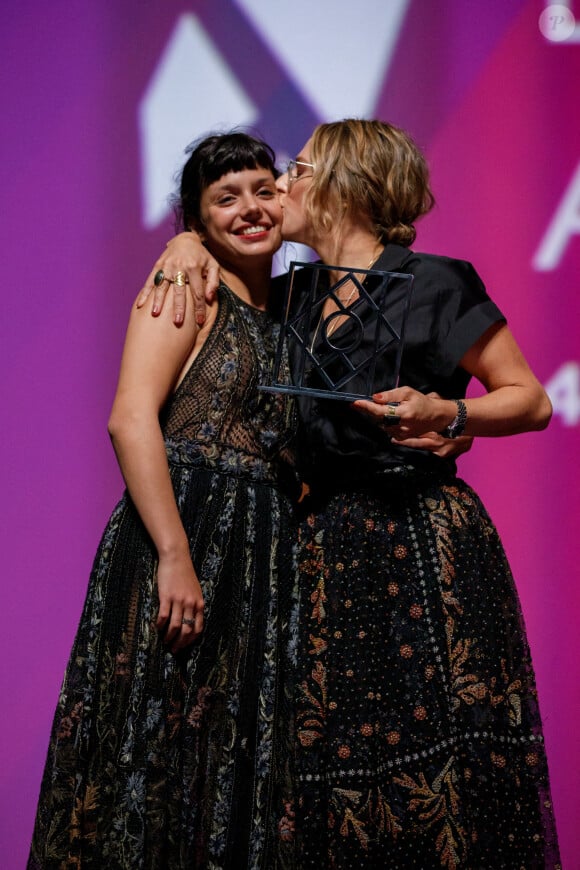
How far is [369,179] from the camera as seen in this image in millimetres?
1630

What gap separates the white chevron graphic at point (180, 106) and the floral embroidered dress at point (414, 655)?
0.82 metres

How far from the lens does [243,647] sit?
1.52 meters

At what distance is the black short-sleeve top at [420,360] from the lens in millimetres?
1521

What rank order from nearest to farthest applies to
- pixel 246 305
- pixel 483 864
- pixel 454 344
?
pixel 483 864 < pixel 454 344 < pixel 246 305

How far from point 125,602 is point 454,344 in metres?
0.62

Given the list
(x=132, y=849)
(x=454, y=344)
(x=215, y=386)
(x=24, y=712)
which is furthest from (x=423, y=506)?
(x=24, y=712)

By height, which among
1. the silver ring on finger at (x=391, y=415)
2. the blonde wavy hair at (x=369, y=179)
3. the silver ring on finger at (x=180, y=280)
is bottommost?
the silver ring on finger at (x=391, y=415)

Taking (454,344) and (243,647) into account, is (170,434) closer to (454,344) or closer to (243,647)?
(243,647)

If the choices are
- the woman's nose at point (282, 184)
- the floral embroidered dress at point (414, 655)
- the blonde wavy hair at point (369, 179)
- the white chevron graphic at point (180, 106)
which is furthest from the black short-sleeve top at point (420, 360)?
the white chevron graphic at point (180, 106)

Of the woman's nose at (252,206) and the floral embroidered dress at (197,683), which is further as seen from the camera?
the woman's nose at (252,206)

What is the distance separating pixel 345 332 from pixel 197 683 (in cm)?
56

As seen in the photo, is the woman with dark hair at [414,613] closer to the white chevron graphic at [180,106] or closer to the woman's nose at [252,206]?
the woman's nose at [252,206]

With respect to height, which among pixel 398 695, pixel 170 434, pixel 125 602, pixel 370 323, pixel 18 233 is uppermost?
pixel 18 233

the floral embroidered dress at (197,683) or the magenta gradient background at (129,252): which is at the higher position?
the magenta gradient background at (129,252)
